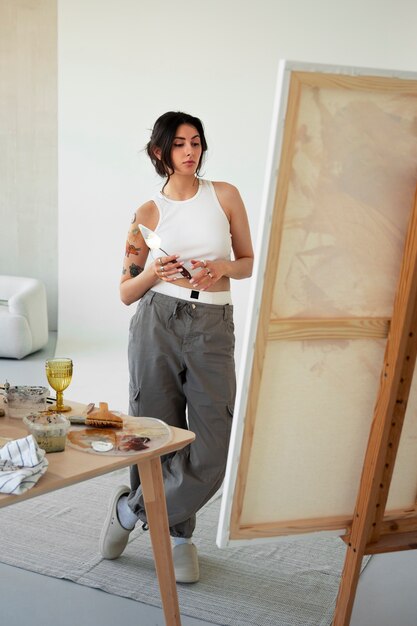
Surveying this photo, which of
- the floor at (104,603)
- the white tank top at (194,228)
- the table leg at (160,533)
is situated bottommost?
the floor at (104,603)

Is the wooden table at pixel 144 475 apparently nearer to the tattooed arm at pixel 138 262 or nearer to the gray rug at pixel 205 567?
the gray rug at pixel 205 567

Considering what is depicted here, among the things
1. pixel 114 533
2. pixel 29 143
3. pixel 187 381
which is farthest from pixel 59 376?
pixel 29 143

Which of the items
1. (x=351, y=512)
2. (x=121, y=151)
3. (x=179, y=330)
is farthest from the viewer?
(x=121, y=151)

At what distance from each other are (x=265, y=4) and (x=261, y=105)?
2.67 ft

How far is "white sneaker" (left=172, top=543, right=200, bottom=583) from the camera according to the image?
2832 mm

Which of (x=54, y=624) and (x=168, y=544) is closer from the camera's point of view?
(x=168, y=544)

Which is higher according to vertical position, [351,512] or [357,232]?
[357,232]

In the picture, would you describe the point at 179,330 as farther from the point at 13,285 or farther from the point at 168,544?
the point at 13,285

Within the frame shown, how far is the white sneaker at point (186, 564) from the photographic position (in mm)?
2832

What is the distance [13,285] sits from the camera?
721 cm

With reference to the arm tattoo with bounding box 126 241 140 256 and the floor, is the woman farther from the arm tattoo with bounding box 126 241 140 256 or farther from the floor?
the floor

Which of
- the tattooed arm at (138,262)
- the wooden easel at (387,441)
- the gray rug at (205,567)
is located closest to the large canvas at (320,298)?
the wooden easel at (387,441)

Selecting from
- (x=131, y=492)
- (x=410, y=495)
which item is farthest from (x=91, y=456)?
(x=131, y=492)

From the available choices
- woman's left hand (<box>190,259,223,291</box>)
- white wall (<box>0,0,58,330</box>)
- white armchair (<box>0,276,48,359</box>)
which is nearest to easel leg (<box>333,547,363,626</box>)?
woman's left hand (<box>190,259,223,291</box>)
